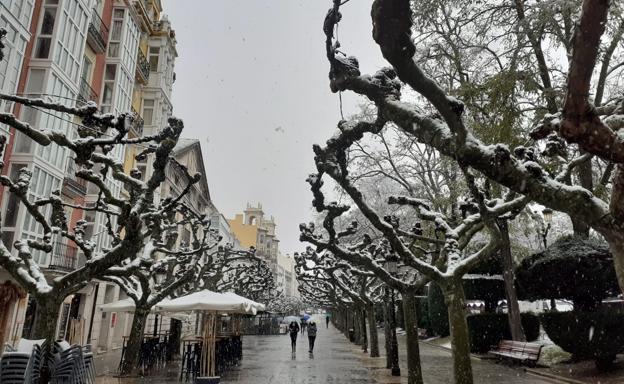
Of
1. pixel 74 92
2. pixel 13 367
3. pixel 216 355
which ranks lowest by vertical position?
pixel 216 355

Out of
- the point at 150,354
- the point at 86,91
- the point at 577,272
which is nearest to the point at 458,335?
the point at 577,272

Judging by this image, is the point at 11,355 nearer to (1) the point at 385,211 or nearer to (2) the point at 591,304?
(2) the point at 591,304

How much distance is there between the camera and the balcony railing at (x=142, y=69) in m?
30.5

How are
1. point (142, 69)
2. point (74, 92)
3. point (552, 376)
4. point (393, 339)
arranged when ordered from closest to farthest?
1. point (552, 376)
2. point (393, 339)
3. point (74, 92)
4. point (142, 69)

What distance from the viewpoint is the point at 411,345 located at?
12453 millimetres

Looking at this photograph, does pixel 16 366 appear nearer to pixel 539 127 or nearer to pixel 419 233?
pixel 539 127

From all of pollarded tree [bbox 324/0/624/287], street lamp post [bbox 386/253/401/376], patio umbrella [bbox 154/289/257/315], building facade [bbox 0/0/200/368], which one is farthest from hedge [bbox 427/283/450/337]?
pollarded tree [bbox 324/0/624/287]

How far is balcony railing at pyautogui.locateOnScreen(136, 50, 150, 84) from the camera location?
3045 centimetres

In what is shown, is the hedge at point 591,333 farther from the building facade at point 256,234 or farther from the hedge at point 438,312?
the building facade at point 256,234

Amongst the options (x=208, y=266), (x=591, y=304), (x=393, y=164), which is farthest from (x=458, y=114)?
(x=393, y=164)

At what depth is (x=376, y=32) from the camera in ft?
17.4

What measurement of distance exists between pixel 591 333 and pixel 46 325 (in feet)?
46.9

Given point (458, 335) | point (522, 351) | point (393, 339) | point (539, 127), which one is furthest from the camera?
point (522, 351)

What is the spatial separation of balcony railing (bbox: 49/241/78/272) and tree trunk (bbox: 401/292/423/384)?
1542 cm
